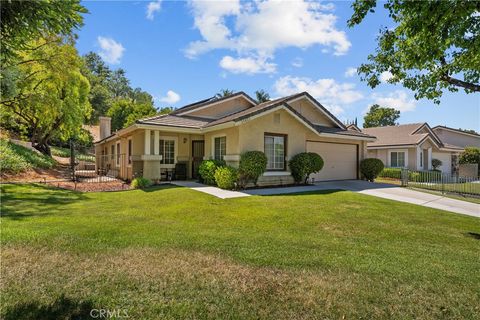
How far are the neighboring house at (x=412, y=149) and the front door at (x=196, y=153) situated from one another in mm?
19375

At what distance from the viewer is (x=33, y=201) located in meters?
9.41

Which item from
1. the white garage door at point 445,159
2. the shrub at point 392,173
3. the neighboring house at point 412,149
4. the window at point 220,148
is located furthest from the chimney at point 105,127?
the white garage door at point 445,159

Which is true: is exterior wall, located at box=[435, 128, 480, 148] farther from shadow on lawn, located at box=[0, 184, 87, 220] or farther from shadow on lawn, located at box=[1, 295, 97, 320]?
shadow on lawn, located at box=[1, 295, 97, 320]

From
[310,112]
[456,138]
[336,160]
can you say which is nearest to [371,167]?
[336,160]

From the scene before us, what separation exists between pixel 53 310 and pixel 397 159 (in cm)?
2959

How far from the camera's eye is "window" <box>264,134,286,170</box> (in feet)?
47.6

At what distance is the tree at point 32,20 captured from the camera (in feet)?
12.1

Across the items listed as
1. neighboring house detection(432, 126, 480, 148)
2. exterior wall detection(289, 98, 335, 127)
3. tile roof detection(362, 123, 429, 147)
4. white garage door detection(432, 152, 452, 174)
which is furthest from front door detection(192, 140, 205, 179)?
neighboring house detection(432, 126, 480, 148)

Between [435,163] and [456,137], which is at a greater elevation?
[456,137]

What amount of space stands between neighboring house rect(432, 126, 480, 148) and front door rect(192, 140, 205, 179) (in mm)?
31396

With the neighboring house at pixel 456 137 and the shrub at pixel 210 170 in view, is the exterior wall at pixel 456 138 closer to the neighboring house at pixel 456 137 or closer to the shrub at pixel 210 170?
the neighboring house at pixel 456 137

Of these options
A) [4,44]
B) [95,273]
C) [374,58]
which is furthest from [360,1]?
[95,273]

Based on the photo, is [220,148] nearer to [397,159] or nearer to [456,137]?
[397,159]

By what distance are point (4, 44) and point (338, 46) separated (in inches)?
403
